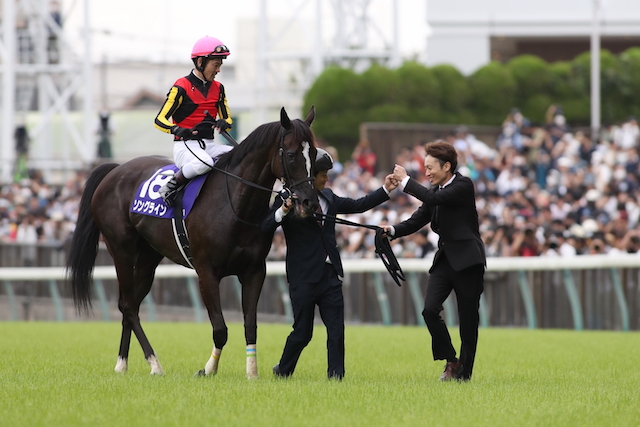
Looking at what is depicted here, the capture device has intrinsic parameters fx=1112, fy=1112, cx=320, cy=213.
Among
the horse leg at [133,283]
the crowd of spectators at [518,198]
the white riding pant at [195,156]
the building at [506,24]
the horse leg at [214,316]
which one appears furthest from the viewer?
the building at [506,24]

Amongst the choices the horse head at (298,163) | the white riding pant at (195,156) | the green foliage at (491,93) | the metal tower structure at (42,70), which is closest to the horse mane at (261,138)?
the horse head at (298,163)

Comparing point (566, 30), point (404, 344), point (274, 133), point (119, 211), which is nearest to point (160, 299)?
point (404, 344)

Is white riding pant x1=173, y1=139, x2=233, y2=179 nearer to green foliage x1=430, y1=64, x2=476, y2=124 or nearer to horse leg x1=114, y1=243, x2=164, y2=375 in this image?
horse leg x1=114, y1=243, x2=164, y2=375

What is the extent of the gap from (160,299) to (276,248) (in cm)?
206

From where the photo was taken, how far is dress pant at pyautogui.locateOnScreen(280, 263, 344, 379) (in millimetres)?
7691

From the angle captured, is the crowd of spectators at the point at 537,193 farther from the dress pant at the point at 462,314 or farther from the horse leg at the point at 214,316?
the horse leg at the point at 214,316

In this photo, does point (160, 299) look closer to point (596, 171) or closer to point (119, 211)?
point (596, 171)

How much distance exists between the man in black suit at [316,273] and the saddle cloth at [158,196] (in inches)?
27.7

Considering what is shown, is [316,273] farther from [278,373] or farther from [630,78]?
[630,78]

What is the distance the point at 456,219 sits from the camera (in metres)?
7.66

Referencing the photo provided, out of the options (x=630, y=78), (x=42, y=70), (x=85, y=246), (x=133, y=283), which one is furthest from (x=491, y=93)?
(x=133, y=283)

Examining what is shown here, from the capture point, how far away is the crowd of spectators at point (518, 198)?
14.7 meters

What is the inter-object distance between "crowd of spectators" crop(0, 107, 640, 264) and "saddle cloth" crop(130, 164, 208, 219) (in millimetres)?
6906

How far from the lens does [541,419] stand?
600 centimetres
